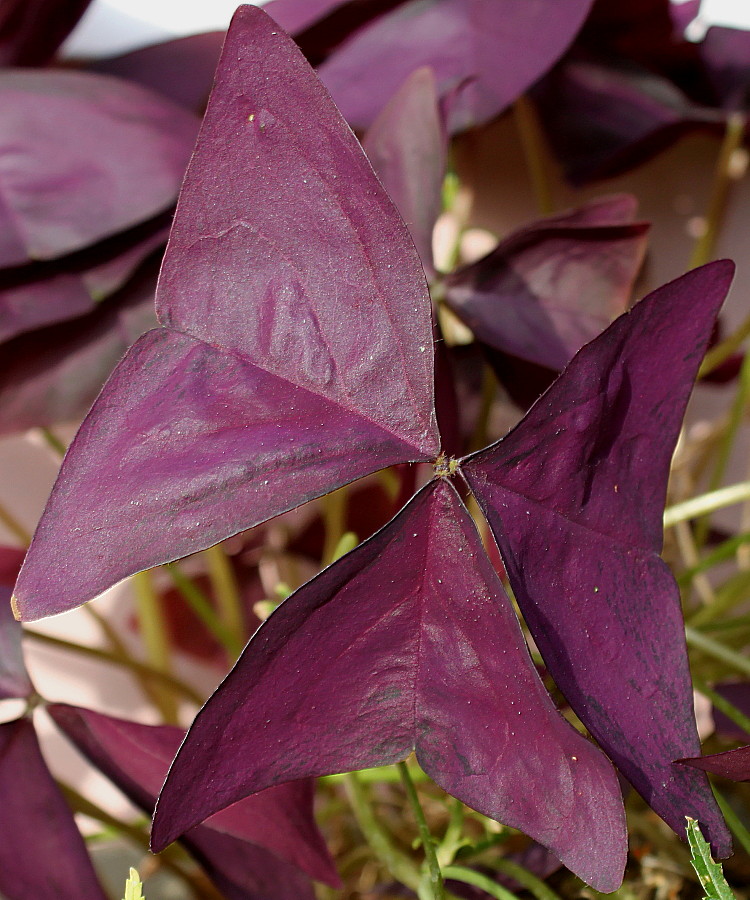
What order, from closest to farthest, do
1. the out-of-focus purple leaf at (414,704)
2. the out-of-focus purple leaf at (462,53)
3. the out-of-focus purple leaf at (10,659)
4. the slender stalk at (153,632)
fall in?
1. the out-of-focus purple leaf at (414,704)
2. the out-of-focus purple leaf at (10,659)
3. the out-of-focus purple leaf at (462,53)
4. the slender stalk at (153,632)

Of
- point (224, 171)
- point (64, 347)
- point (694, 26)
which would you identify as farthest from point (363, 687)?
point (694, 26)

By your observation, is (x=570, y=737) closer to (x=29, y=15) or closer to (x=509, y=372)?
(x=509, y=372)

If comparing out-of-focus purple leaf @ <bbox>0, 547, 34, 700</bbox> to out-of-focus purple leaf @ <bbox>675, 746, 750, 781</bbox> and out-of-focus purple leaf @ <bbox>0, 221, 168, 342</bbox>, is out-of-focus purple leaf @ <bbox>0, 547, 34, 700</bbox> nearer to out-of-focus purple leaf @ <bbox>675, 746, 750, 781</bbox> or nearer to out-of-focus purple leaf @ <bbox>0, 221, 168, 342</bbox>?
out-of-focus purple leaf @ <bbox>0, 221, 168, 342</bbox>

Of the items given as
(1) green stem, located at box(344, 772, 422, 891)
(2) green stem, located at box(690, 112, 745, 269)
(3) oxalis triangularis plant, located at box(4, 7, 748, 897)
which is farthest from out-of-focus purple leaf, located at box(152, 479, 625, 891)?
(2) green stem, located at box(690, 112, 745, 269)

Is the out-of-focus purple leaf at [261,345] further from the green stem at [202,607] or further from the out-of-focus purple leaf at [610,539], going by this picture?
the green stem at [202,607]

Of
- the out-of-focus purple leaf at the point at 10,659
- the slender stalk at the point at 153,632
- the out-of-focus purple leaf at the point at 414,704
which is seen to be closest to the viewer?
the out-of-focus purple leaf at the point at 414,704

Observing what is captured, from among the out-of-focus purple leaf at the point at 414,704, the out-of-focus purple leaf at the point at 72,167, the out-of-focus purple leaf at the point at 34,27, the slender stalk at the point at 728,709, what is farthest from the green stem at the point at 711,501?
the out-of-focus purple leaf at the point at 34,27

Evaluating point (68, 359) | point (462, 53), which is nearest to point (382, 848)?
point (68, 359)
